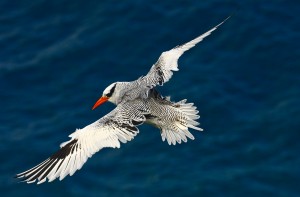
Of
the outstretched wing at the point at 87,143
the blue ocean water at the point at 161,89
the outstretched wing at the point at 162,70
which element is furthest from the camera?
the blue ocean water at the point at 161,89

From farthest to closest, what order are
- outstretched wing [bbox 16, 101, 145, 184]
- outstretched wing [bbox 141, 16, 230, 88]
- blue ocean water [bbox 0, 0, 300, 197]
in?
blue ocean water [bbox 0, 0, 300, 197] → outstretched wing [bbox 141, 16, 230, 88] → outstretched wing [bbox 16, 101, 145, 184]

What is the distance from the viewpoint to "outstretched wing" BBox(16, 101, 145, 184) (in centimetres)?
1226

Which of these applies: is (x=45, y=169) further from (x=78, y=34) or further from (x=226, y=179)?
(x=78, y=34)

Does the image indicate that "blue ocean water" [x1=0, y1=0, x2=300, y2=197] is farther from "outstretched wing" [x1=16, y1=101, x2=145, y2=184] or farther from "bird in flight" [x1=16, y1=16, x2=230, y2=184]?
"outstretched wing" [x1=16, y1=101, x2=145, y2=184]

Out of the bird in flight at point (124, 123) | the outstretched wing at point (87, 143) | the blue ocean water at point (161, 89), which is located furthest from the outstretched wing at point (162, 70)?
the blue ocean water at point (161, 89)

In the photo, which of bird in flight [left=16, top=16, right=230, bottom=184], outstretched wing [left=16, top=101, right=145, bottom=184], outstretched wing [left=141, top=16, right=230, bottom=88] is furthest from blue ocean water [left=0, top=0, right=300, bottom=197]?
outstretched wing [left=16, top=101, right=145, bottom=184]

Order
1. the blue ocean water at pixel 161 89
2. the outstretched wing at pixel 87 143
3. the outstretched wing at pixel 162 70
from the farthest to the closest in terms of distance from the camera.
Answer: the blue ocean water at pixel 161 89
the outstretched wing at pixel 162 70
the outstretched wing at pixel 87 143

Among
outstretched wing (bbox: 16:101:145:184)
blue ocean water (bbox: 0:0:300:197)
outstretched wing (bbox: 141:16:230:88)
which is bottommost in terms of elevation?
outstretched wing (bbox: 16:101:145:184)

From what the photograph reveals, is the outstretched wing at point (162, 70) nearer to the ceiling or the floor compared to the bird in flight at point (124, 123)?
nearer to the ceiling

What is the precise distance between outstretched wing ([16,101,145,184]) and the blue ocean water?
557cm

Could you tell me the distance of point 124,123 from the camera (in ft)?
41.7

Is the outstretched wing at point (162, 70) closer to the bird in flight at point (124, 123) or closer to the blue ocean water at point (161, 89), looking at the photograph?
the bird in flight at point (124, 123)

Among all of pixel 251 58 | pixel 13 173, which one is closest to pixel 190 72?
pixel 251 58

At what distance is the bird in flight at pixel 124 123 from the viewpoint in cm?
1231
